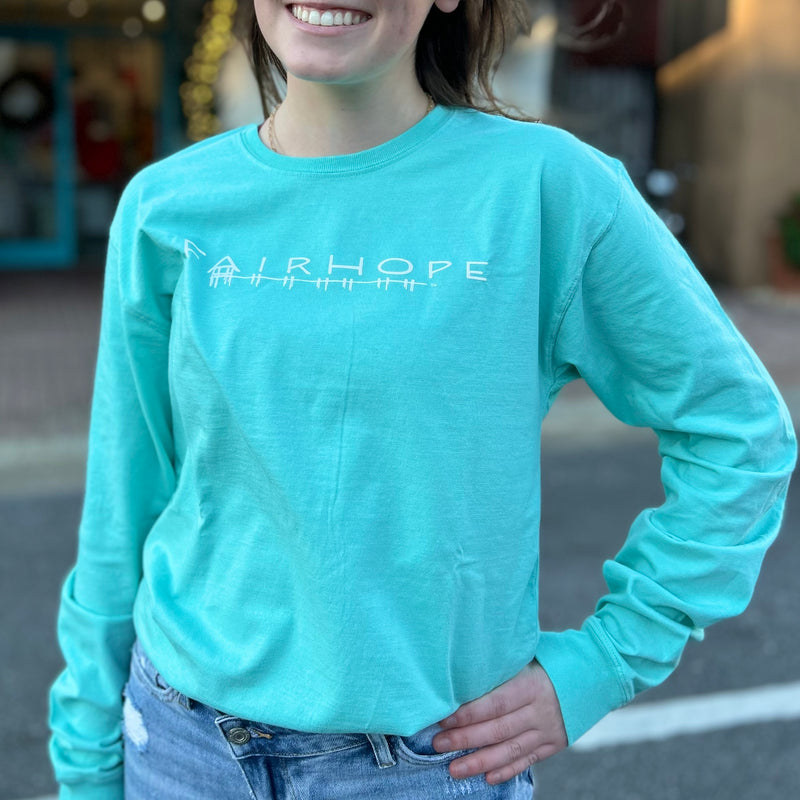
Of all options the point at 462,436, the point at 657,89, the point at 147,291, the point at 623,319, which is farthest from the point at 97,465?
the point at 657,89

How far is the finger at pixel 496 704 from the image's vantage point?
1.27 metres

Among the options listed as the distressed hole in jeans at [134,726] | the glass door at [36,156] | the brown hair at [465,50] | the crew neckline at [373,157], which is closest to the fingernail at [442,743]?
the distressed hole in jeans at [134,726]

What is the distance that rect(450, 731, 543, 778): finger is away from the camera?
1.26 m

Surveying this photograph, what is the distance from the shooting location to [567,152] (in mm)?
1224

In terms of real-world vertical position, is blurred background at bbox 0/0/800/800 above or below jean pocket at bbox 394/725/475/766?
below

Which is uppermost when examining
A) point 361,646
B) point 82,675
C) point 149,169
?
point 149,169

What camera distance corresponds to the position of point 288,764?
4.15 ft

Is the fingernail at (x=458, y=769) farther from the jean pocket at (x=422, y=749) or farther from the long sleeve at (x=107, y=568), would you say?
the long sleeve at (x=107, y=568)

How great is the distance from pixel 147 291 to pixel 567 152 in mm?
550

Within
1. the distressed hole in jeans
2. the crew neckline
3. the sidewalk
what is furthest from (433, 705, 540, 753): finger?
the sidewalk

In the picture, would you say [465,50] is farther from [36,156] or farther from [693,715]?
[36,156]

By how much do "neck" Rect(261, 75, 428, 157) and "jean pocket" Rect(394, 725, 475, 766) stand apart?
707 millimetres

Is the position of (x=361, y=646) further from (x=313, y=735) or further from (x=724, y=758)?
(x=724, y=758)

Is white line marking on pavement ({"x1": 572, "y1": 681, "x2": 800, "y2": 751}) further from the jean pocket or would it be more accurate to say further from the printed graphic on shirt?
the printed graphic on shirt
